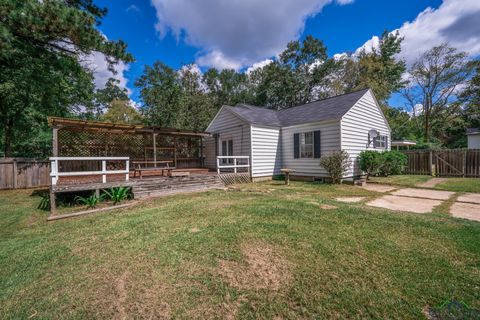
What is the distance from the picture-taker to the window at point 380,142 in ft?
39.1

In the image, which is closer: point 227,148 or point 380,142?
point 380,142

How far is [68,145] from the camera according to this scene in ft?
33.6

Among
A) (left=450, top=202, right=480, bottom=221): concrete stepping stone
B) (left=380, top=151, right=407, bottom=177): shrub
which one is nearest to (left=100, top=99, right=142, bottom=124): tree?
(left=380, top=151, right=407, bottom=177): shrub

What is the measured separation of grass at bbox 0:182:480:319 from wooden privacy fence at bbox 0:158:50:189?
7970 millimetres

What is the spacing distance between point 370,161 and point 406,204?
4.54 metres

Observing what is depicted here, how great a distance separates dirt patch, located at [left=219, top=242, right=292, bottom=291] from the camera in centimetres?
234

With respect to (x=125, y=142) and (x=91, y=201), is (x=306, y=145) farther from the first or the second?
(x=125, y=142)

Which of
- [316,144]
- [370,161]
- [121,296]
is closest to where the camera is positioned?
[121,296]

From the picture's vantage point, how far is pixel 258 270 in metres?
2.56

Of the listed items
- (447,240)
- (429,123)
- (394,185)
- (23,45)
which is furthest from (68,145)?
(429,123)

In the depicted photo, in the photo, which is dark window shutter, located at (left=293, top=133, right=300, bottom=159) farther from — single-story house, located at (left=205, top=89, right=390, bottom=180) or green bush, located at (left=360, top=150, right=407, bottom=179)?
green bush, located at (left=360, top=150, right=407, bottom=179)

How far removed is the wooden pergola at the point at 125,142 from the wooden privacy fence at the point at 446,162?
42.5 feet

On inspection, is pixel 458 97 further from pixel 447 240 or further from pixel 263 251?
pixel 263 251

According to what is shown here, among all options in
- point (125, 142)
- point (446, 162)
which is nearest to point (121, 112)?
point (125, 142)
